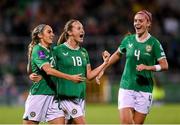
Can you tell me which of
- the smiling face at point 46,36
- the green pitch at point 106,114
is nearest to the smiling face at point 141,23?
the smiling face at point 46,36

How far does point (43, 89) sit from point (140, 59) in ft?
6.11

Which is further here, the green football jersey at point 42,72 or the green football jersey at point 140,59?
the green football jersey at point 140,59

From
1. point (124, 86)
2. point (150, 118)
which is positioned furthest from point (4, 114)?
point (124, 86)

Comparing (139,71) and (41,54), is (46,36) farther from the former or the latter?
(139,71)

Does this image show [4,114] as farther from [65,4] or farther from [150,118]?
[65,4]

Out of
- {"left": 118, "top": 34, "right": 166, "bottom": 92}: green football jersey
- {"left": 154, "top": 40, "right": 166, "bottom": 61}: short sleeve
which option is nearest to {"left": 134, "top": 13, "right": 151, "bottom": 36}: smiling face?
{"left": 118, "top": 34, "right": 166, "bottom": 92}: green football jersey

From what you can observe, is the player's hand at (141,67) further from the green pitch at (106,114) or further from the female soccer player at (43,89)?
the green pitch at (106,114)

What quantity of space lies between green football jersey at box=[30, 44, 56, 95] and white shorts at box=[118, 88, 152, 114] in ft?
4.70

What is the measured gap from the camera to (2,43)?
25.6 metres

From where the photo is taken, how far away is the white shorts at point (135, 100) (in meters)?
12.5

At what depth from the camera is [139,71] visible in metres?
12.5

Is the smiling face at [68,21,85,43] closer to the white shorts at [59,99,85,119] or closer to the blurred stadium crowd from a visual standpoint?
the white shorts at [59,99,85,119]

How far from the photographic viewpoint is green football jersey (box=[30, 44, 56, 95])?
11.6m

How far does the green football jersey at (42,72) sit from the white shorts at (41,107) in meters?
0.08
